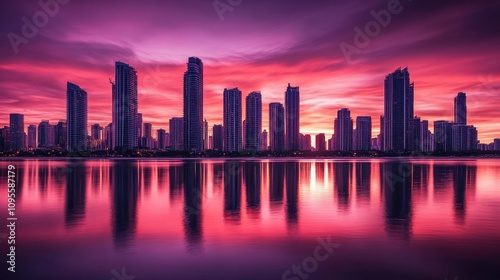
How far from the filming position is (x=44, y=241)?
875 inches

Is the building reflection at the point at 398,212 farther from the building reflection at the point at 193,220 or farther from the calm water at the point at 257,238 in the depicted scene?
the building reflection at the point at 193,220

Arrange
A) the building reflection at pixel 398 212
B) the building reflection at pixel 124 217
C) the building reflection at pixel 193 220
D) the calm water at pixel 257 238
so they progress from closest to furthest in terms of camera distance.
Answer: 1. the calm water at pixel 257 238
2. the building reflection at pixel 193 220
3. the building reflection at pixel 124 217
4. the building reflection at pixel 398 212

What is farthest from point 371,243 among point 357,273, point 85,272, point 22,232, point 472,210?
point 22,232

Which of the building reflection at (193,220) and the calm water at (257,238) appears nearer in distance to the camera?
the calm water at (257,238)

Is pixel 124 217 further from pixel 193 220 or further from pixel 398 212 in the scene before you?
pixel 398 212

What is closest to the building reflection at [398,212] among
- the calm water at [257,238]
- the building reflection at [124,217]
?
the calm water at [257,238]

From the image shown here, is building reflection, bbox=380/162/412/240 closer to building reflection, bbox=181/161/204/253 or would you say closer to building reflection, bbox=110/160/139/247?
building reflection, bbox=181/161/204/253

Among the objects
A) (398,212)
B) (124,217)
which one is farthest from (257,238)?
(398,212)

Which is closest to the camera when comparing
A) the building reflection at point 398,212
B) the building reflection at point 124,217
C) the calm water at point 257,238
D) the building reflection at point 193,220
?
the calm water at point 257,238

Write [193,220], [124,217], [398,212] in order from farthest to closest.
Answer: [398,212] → [124,217] → [193,220]

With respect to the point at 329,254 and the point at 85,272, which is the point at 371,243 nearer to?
the point at 329,254

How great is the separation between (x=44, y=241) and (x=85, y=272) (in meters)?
7.71

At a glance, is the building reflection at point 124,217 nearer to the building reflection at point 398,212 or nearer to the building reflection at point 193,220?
the building reflection at point 193,220

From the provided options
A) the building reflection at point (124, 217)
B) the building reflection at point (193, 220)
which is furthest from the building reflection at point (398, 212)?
the building reflection at point (124, 217)
